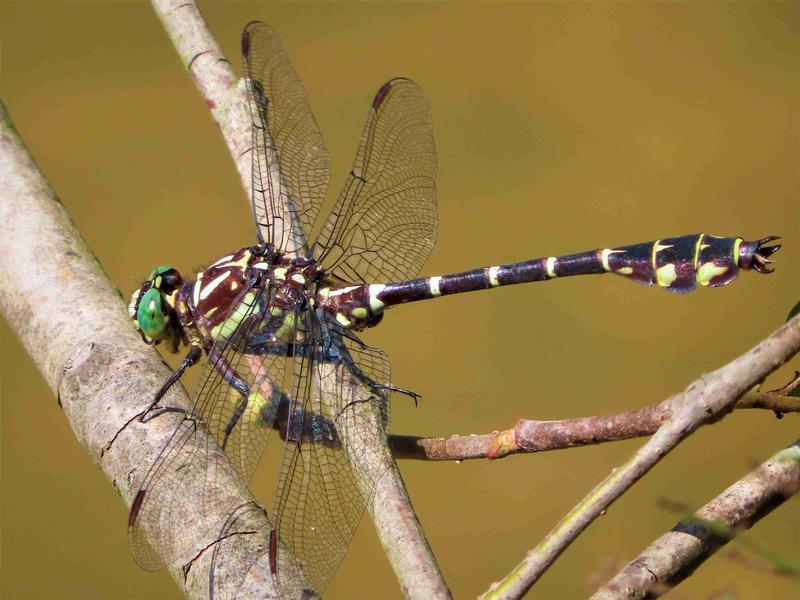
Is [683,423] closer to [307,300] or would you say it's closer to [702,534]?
[702,534]

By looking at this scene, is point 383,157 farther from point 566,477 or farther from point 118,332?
point 566,477

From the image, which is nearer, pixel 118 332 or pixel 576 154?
pixel 118 332

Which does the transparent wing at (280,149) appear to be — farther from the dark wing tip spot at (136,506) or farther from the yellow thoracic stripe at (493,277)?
the dark wing tip spot at (136,506)

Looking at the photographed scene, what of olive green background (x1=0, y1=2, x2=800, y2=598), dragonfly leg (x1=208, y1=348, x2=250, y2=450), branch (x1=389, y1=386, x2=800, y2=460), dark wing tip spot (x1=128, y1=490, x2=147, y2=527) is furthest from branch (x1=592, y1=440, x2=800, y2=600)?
olive green background (x1=0, y1=2, x2=800, y2=598)

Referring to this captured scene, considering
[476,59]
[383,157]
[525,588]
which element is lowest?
[525,588]

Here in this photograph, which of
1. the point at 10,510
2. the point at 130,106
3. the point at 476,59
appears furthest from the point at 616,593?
the point at 130,106

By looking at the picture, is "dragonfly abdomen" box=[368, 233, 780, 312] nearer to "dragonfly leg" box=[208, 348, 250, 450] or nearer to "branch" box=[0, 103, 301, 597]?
"dragonfly leg" box=[208, 348, 250, 450]

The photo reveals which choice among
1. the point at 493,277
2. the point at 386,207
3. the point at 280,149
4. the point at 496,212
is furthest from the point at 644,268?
the point at 496,212
